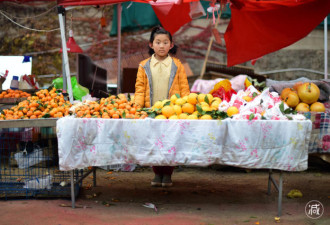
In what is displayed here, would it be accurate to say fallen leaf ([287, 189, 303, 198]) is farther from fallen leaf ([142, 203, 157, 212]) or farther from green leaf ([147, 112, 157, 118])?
green leaf ([147, 112, 157, 118])

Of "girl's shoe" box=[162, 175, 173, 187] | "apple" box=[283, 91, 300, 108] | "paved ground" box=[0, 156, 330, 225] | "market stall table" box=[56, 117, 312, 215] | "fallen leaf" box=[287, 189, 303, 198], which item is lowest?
"paved ground" box=[0, 156, 330, 225]

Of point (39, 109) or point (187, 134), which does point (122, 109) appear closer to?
point (187, 134)

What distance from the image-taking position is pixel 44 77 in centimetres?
894

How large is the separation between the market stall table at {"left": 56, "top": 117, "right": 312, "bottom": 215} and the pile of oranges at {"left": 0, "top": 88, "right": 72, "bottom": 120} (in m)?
0.32

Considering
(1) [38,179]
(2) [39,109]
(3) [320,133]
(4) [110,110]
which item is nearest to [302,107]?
(3) [320,133]

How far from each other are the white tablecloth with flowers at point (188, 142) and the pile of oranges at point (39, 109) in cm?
32

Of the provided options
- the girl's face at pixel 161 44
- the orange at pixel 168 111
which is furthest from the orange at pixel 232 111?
the girl's face at pixel 161 44

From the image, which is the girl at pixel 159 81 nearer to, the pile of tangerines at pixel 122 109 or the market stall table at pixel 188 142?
the pile of tangerines at pixel 122 109

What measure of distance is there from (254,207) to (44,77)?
6783 millimetres

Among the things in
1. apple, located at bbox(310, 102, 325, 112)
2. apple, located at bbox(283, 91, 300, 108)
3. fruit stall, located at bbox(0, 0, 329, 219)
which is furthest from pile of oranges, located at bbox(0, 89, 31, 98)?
apple, located at bbox(310, 102, 325, 112)

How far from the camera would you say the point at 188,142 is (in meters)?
3.23

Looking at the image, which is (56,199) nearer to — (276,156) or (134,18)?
(276,156)

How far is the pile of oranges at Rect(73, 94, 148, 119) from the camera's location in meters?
3.34

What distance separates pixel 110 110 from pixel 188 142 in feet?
2.58
